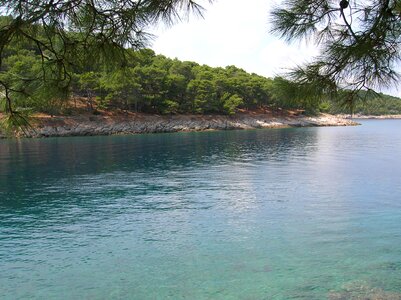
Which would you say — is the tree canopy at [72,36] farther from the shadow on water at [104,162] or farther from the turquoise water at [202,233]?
the shadow on water at [104,162]

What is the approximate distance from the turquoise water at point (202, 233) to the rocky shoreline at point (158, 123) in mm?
30387

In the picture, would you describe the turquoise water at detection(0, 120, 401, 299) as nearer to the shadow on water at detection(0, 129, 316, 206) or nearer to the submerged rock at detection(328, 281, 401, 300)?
the submerged rock at detection(328, 281, 401, 300)

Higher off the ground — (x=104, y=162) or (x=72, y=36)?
(x=72, y=36)

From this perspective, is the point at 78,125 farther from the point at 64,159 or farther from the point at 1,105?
the point at 1,105

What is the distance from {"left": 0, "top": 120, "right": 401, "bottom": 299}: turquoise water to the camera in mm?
8031

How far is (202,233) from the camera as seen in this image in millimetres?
11438

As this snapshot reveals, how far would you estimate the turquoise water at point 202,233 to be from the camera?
8.03 metres

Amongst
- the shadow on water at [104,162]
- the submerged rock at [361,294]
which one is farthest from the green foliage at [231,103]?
the submerged rock at [361,294]

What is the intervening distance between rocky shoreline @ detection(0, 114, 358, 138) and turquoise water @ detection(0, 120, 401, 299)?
30387 mm

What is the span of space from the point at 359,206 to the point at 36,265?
10962mm

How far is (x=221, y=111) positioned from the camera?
69.2 m

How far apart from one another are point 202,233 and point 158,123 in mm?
49588

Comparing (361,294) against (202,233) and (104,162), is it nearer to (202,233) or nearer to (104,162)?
(202,233)

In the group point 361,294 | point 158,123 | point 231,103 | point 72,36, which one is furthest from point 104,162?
point 231,103
